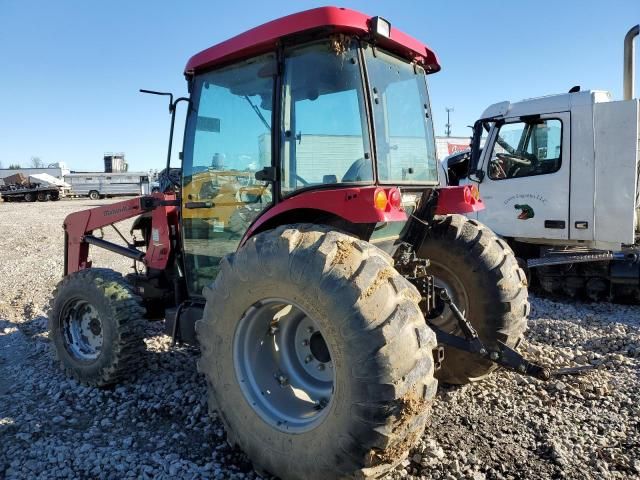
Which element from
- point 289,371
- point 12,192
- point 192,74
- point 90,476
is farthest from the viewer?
point 12,192

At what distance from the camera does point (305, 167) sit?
309cm

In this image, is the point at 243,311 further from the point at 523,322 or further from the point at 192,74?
the point at 523,322

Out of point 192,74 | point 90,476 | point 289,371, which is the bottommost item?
point 90,476

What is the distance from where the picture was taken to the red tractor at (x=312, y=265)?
2367 millimetres

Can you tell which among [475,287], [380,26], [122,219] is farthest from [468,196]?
[122,219]

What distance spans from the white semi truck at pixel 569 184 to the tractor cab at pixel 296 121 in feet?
13.6

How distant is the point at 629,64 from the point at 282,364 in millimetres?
7303

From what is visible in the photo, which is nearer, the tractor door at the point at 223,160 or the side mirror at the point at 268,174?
the side mirror at the point at 268,174

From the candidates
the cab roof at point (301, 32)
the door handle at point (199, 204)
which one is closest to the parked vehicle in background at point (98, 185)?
the door handle at point (199, 204)

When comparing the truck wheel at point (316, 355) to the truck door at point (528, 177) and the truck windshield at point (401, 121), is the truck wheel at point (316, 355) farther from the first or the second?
the truck door at point (528, 177)

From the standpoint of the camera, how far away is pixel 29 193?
36.0 meters

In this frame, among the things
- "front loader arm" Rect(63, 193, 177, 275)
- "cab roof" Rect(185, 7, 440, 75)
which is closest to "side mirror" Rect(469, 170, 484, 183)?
"cab roof" Rect(185, 7, 440, 75)

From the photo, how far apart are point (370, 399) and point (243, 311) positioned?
92cm

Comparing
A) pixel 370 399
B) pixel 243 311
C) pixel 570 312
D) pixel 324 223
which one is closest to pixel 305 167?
pixel 324 223
